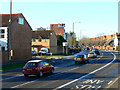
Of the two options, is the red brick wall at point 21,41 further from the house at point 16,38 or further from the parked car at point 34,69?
the parked car at point 34,69

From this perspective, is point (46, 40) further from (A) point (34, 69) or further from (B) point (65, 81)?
(B) point (65, 81)

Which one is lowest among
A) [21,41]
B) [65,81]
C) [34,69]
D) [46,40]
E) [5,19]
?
[65,81]

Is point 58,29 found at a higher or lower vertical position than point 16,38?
higher

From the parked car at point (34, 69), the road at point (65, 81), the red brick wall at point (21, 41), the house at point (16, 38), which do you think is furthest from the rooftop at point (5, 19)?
the parked car at point (34, 69)

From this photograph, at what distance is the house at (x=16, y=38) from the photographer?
39656 mm

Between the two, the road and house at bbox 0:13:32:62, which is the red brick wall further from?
the road

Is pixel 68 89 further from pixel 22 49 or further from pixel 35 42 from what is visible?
pixel 35 42

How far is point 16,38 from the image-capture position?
42.8 metres

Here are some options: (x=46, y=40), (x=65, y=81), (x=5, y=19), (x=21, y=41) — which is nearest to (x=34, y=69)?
(x=65, y=81)

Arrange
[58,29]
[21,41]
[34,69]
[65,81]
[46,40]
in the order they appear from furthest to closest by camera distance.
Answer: [58,29] < [46,40] < [21,41] < [34,69] < [65,81]

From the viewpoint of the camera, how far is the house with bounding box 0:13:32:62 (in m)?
39.7

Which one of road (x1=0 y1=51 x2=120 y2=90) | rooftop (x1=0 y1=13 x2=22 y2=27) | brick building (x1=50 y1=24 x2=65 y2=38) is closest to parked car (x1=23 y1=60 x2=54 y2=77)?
road (x1=0 y1=51 x2=120 y2=90)

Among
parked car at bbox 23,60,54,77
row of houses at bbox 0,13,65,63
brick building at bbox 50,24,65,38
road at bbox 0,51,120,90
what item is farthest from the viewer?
brick building at bbox 50,24,65,38

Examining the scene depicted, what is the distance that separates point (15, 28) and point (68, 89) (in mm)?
30900
